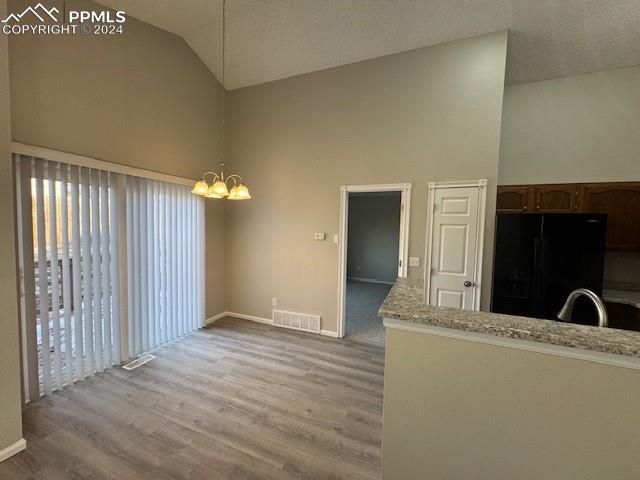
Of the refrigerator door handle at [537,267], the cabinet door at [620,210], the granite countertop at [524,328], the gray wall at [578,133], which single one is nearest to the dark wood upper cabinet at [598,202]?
the cabinet door at [620,210]

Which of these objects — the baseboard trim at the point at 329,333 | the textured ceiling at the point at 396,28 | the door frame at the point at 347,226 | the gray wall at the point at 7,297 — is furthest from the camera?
the baseboard trim at the point at 329,333

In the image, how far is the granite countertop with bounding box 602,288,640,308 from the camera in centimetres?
293

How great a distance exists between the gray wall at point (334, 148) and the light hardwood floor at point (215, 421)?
1.21 meters

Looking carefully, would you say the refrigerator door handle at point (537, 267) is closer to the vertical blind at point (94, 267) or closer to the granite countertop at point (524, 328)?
the granite countertop at point (524, 328)

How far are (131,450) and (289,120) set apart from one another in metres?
4.03

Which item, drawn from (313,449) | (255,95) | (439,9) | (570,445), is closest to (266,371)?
(313,449)

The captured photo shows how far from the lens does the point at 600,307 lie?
119 centimetres

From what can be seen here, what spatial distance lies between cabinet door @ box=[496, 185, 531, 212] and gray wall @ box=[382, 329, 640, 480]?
10.5 ft

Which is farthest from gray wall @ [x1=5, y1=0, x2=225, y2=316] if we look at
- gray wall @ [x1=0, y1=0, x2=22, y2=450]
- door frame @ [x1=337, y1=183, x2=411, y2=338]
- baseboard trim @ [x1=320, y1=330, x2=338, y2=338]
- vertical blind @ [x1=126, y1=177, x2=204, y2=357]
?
door frame @ [x1=337, y1=183, x2=411, y2=338]

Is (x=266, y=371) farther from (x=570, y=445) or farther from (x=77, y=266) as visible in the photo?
(x=570, y=445)

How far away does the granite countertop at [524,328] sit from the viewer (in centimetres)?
95

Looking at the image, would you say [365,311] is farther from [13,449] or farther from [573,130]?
[13,449]

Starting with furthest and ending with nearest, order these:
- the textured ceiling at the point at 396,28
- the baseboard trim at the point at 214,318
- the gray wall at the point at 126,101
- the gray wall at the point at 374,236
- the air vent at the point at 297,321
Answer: the gray wall at the point at 374,236, the baseboard trim at the point at 214,318, the air vent at the point at 297,321, the textured ceiling at the point at 396,28, the gray wall at the point at 126,101

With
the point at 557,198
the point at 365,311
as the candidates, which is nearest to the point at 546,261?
the point at 557,198
